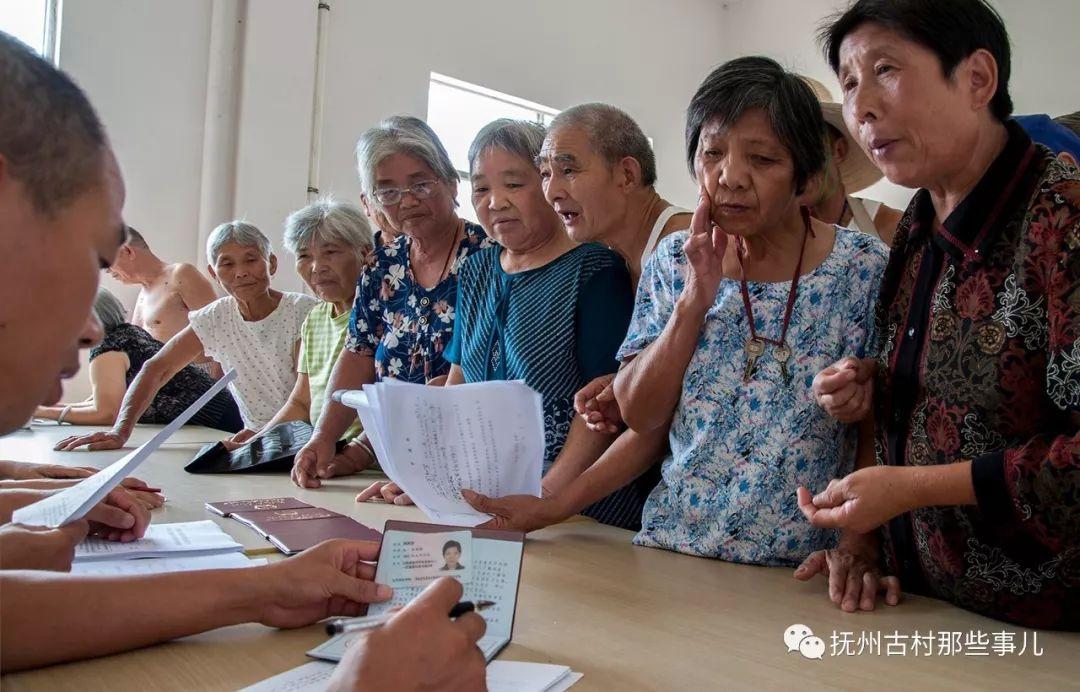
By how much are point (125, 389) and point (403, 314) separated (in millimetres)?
1928

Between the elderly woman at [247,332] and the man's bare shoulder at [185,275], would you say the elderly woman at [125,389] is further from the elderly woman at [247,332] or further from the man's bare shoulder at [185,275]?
the man's bare shoulder at [185,275]

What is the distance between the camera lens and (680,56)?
7.57 meters

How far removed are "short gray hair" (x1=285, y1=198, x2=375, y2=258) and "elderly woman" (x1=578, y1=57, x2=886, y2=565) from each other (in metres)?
1.75

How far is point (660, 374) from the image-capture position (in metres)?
1.32

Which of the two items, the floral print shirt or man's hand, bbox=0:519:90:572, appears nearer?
man's hand, bbox=0:519:90:572

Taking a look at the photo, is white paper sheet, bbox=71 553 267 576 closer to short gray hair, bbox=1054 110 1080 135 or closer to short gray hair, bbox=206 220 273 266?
short gray hair, bbox=1054 110 1080 135

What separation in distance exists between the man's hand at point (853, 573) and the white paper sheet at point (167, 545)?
2.75 feet

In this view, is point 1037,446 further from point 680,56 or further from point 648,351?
point 680,56

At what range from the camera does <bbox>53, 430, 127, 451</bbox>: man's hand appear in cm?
265

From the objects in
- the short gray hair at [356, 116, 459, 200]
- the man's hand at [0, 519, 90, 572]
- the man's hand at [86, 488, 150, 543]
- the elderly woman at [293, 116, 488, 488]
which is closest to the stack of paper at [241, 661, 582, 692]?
the man's hand at [0, 519, 90, 572]

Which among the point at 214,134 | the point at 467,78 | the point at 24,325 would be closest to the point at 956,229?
the point at 24,325

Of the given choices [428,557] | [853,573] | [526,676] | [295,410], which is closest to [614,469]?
[853,573]

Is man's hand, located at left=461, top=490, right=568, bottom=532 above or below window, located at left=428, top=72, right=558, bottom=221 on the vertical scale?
below

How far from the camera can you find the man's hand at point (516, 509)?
1340 millimetres
